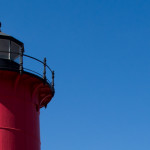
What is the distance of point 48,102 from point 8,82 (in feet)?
11.1

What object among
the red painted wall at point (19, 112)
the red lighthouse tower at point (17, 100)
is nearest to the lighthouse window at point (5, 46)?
the red lighthouse tower at point (17, 100)

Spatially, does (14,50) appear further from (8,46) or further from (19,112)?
(19,112)

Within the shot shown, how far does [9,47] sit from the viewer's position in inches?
631

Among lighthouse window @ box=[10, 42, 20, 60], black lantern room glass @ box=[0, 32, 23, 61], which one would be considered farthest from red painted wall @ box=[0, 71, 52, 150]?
lighthouse window @ box=[10, 42, 20, 60]

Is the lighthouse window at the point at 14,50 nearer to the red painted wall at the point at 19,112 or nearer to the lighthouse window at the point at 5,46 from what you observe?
the lighthouse window at the point at 5,46

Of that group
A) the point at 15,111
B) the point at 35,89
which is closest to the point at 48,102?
the point at 35,89

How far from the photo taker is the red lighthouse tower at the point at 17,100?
1442cm

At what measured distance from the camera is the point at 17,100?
15031 millimetres

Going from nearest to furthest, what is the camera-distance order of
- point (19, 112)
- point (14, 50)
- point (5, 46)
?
1. point (19, 112)
2. point (5, 46)
3. point (14, 50)

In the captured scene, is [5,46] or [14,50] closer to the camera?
[5,46]

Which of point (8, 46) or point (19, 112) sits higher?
point (8, 46)

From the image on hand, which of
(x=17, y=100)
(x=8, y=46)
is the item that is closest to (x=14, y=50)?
(x=8, y=46)

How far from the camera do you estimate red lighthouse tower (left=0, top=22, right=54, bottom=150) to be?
1442cm

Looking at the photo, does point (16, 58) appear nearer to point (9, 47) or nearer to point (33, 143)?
point (9, 47)
